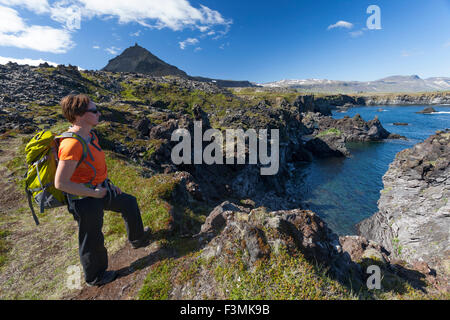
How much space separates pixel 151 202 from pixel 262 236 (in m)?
6.18

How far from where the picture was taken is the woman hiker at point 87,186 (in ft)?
14.8

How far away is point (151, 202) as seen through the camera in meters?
10.1

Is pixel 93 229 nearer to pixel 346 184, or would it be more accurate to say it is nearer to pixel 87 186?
pixel 87 186

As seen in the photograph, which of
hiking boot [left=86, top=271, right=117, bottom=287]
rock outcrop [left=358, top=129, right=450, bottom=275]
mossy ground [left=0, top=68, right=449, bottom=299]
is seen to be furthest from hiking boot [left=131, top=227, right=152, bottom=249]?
rock outcrop [left=358, top=129, right=450, bottom=275]

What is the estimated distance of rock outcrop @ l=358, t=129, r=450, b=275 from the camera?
19.2 meters

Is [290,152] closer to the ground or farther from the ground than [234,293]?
closer to the ground

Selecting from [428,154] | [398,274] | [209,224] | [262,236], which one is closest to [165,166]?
[209,224]

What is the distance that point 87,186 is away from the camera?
534 cm

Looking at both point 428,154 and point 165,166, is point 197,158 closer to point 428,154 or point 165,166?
point 165,166

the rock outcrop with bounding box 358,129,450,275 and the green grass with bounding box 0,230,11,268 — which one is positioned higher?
the green grass with bounding box 0,230,11,268

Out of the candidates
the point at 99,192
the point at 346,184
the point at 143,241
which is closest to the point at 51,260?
the point at 143,241

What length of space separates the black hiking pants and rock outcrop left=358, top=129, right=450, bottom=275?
24075 millimetres

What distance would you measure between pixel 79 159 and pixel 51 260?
557 cm

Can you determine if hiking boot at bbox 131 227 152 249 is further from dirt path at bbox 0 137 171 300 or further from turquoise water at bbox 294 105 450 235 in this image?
turquoise water at bbox 294 105 450 235
